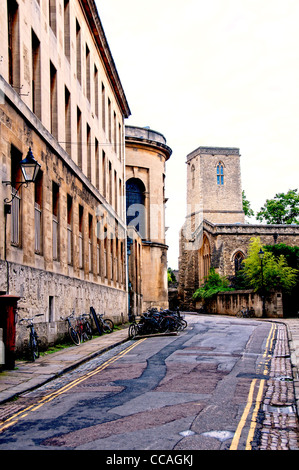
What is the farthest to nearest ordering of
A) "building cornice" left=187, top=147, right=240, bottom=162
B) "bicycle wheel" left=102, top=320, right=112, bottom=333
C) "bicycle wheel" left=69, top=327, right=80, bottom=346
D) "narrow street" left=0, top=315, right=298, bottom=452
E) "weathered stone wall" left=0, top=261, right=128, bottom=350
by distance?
1. "building cornice" left=187, top=147, right=240, bottom=162
2. "bicycle wheel" left=102, top=320, right=112, bottom=333
3. "bicycle wheel" left=69, top=327, right=80, bottom=346
4. "weathered stone wall" left=0, top=261, right=128, bottom=350
5. "narrow street" left=0, top=315, right=298, bottom=452

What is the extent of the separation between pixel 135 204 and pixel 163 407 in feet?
125

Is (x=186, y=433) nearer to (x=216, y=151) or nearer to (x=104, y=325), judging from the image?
(x=104, y=325)

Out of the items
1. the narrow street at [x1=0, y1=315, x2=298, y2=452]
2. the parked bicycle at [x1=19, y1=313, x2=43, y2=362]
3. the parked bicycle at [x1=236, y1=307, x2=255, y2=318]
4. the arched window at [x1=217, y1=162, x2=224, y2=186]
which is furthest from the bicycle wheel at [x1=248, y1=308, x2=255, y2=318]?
the arched window at [x1=217, y1=162, x2=224, y2=186]

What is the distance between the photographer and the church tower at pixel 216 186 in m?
76.9

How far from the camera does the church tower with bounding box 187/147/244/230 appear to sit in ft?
252

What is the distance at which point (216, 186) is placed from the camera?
77.5m

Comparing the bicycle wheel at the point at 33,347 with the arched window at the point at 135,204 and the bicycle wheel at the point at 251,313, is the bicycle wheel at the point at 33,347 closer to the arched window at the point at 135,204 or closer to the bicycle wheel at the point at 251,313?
the bicycle wheel at the point at 251,313

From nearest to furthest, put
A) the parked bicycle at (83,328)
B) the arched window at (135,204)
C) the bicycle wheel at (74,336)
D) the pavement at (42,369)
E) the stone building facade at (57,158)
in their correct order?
the pavement at (42,369)
the stone building facade at (57,158)
the bicycle wheel at (74,336)
the parked bicycle at (83,328)
the arched window at (135,204)

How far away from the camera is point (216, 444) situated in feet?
19.8

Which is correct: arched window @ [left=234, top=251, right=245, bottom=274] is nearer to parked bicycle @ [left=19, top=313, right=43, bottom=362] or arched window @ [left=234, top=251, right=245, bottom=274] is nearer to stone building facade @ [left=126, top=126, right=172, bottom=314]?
stone building facade @ [left=126, top=126, right=172, bottom=314]

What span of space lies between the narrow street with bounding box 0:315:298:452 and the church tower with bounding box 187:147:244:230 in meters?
63.3

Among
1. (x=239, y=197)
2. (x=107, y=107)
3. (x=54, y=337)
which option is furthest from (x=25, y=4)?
(x=239, y=197)

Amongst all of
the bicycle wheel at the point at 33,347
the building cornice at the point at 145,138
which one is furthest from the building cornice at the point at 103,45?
the bicycle wheel at the point at 33,347

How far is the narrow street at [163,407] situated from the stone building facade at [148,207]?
31.0m
